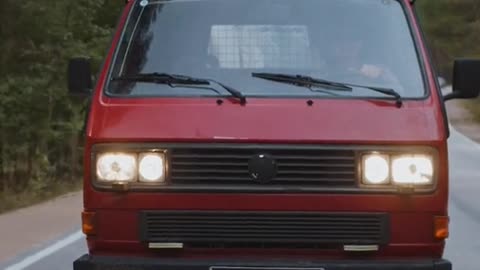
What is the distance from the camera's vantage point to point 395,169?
19.8 feet

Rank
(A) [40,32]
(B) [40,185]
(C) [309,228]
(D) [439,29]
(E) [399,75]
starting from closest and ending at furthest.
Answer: (C) [309,228] → (E) [399,75] → (B) [40,185] → (A) [40,32] → (D) [439,29]

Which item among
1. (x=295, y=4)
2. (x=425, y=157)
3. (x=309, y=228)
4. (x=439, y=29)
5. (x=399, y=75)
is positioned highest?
(x=439, y=29)

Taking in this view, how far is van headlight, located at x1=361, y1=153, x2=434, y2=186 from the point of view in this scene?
19.7 ft

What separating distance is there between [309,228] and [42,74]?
19.6 meters

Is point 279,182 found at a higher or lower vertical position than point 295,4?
lower

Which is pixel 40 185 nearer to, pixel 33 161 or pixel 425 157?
pixel 33 161

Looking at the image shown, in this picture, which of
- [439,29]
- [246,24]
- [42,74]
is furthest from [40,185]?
[439,29]

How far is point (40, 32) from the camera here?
25500 millimetres

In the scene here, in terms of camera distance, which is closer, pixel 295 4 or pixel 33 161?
pixel 295 4

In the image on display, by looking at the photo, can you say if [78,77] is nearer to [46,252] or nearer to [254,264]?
[254,264]

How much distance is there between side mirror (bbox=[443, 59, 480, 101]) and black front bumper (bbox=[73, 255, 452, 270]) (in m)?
1.29

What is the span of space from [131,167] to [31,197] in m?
13.9

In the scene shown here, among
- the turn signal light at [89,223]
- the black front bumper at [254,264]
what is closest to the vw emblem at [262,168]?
the black front bumper at [254,264]

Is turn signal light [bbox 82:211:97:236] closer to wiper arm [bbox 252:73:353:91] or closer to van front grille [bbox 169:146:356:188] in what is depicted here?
van front grille [bbox 169:146:356:188]
